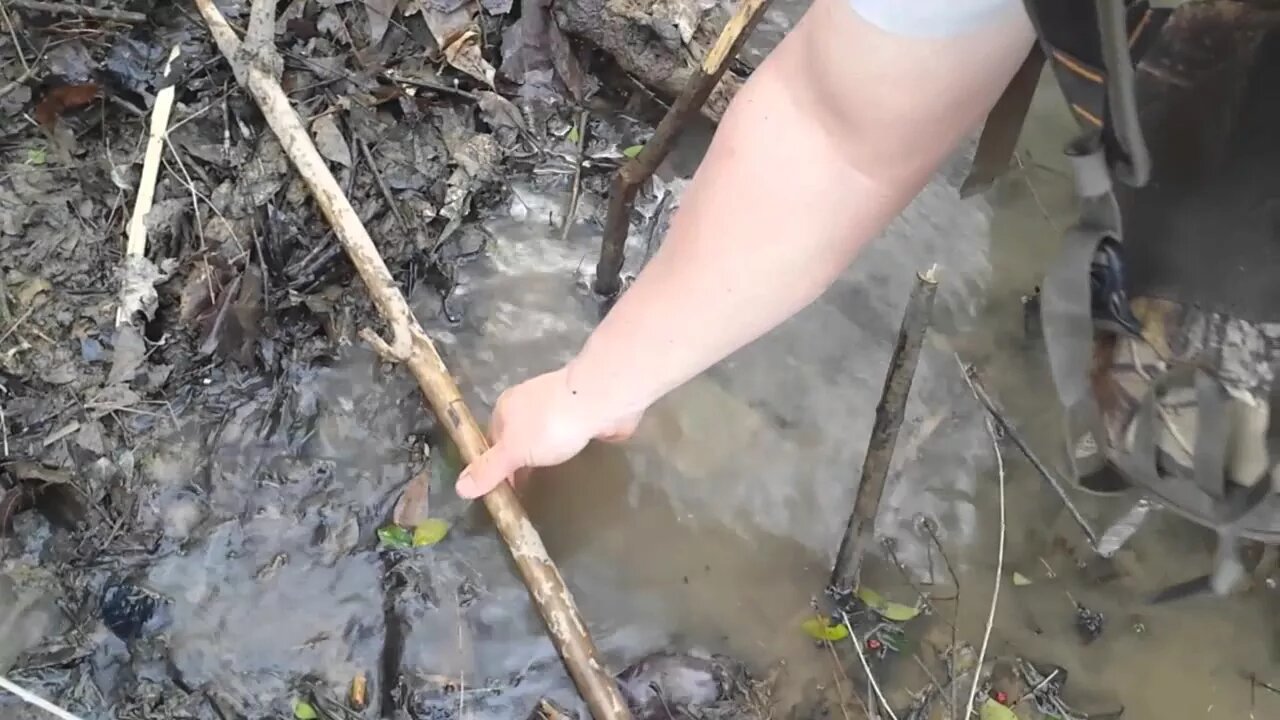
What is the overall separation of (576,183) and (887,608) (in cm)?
100

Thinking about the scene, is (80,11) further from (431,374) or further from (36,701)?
(36,701)

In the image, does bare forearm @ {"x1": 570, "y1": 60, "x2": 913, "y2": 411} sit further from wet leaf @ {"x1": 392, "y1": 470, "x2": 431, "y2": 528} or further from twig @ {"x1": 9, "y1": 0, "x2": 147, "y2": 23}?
twig @ {"x1": 9, "y1": 0, "x2": 147, "y2": 23}

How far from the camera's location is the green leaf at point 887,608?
5.63 ft

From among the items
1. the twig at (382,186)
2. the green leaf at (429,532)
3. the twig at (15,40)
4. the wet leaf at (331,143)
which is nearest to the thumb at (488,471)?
the green leaf at (429,532)

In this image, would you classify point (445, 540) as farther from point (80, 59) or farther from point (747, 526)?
point (80, 59)

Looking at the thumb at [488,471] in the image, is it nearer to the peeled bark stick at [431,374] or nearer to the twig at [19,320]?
the peeled bark stick at [431,374]

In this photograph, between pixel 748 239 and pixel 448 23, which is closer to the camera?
pixel 748 239

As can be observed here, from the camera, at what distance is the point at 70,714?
143 centimetres

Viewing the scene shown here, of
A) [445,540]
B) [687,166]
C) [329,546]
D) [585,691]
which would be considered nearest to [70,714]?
[329,546]

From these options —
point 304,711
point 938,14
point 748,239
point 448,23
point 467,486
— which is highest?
point 938,14

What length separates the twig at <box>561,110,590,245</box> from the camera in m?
2.06

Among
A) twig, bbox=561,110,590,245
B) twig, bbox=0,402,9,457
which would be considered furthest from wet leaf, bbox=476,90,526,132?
twig, bbox=0,402,9,457

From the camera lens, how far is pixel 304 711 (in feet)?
5.11

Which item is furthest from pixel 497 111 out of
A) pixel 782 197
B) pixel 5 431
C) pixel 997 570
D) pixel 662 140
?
pixel 997 570
